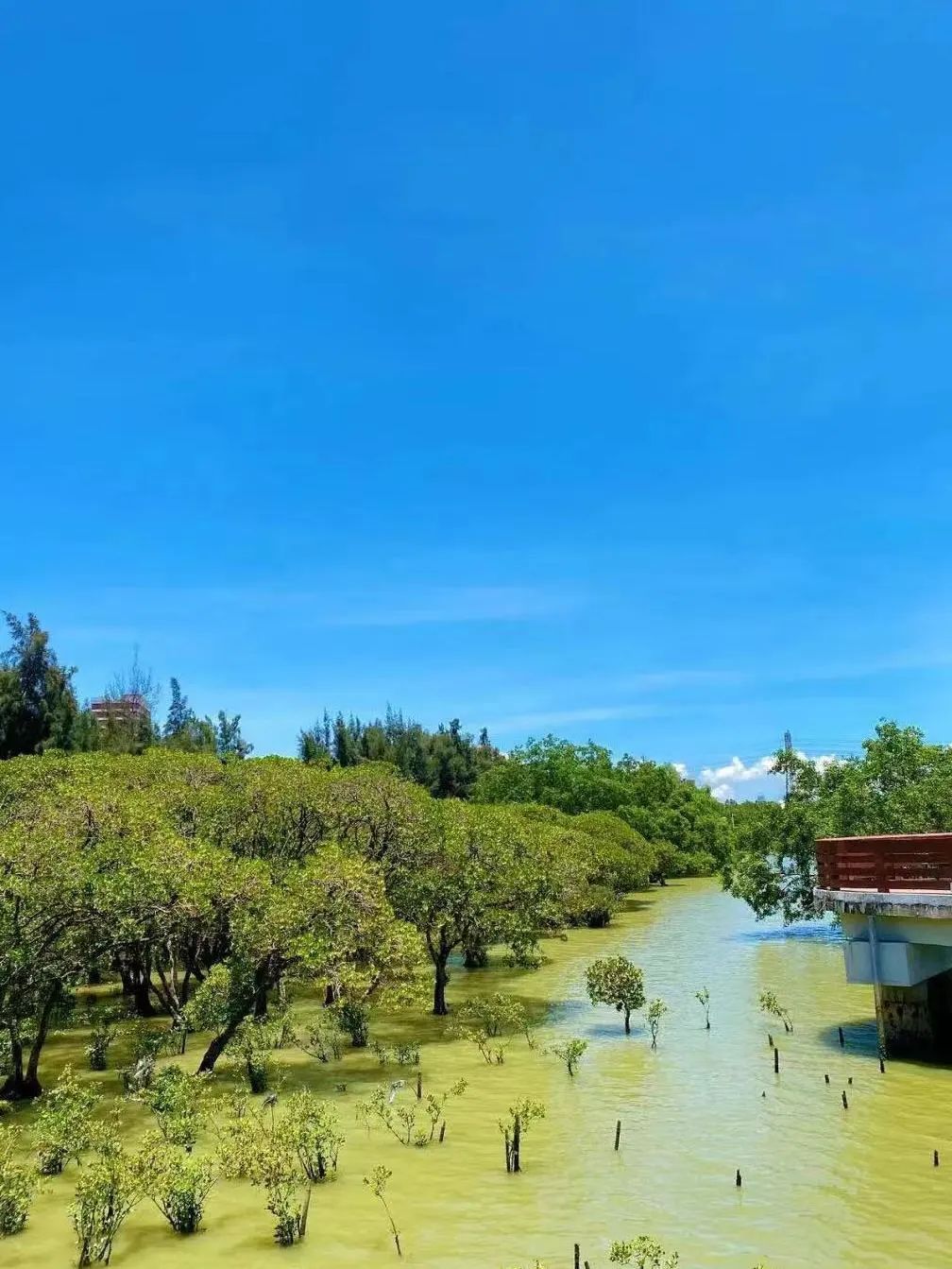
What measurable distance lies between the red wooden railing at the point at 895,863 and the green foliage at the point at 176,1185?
14.2 meters

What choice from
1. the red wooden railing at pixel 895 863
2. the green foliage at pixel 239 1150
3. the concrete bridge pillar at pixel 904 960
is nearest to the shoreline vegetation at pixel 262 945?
the green foliage at pixel 239 1150

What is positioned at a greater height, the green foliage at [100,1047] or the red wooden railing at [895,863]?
the red wooden railing at [895,863]

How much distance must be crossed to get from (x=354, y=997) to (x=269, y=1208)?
27.0 feet

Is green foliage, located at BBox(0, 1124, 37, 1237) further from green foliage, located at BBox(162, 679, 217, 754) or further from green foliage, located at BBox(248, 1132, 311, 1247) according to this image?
green foliage, located at BBox(162, 679, 217, 754)

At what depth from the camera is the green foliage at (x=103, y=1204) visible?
1179cm

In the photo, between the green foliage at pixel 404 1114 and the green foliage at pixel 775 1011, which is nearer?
the green foliage at pixel 404 1114

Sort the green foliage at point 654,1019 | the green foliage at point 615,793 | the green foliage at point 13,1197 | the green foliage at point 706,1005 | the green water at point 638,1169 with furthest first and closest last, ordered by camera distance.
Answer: the green foliage at point 615,793 → the green foliage at point 706,1005 → the green foliage at point 654,1019 → the green foliage at point 13,1197 → the green water at point 638,1169

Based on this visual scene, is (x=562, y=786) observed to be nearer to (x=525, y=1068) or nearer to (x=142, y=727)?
(x=142, y=727)

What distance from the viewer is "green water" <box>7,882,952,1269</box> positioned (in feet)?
40.1

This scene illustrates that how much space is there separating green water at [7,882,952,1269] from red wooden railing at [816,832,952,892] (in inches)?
154

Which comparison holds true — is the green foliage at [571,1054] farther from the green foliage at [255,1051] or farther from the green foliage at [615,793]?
the green foliage at [615,793]

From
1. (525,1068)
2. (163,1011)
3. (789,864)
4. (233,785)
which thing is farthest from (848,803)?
(163,1011)

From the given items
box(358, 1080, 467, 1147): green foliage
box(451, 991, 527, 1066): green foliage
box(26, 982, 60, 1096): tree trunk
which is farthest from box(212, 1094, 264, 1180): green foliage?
box(451, 991, 527, 1066): green foliage

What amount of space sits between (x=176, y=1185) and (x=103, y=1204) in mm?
894
